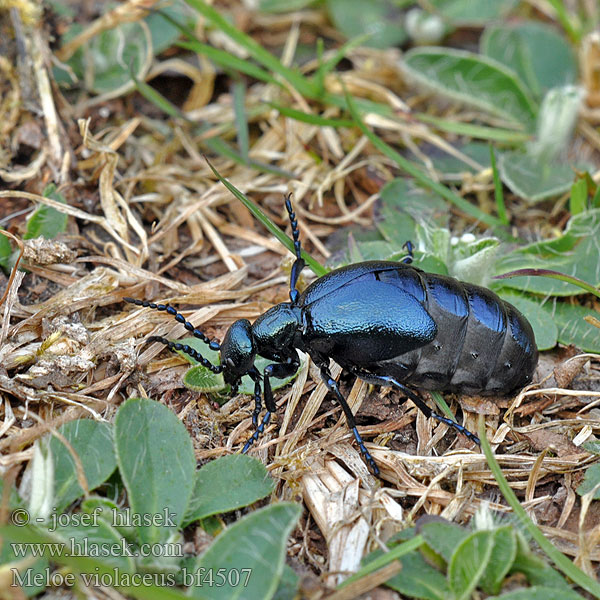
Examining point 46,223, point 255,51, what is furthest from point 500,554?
point 255,51

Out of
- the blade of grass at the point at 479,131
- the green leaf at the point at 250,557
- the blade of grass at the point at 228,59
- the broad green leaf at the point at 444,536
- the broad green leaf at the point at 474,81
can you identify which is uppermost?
the blade of grass at the point at 228,59

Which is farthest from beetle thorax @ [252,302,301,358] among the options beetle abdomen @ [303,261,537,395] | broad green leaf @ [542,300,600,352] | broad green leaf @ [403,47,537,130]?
broad green leaf @ [403,47,537,130]

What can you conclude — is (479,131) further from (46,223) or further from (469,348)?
(46,223)

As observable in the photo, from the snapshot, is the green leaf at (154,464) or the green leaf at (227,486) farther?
the green leaf at (227,486)

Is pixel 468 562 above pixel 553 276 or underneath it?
underneath

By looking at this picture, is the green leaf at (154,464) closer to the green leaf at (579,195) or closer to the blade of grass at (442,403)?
the blade of grass at (442,403)

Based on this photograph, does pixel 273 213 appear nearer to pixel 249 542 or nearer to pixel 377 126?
pixel 377 126

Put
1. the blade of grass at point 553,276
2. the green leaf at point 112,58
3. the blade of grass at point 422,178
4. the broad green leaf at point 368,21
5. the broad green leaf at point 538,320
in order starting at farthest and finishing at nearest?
the broad green leaf at point 368,21
the green leaf at point 112,58
the blade of grass at point 422,178
the broad green leaf at point 538,320
the blade of grass at point 553,276

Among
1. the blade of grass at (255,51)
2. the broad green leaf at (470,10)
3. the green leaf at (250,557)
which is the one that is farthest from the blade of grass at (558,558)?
the broad green leaf at (470,10)
